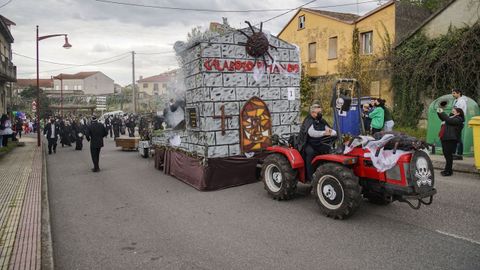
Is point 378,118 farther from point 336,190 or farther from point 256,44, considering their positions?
point 336,190

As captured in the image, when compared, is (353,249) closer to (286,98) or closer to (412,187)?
(412,187)

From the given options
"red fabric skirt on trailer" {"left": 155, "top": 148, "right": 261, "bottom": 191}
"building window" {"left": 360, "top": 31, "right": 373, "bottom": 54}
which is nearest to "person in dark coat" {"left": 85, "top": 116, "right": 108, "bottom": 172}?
"red fabric skirt on trailer" {"left": 155, "top": 148, "right": 261, "bottom": 191}

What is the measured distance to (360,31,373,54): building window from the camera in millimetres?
23562

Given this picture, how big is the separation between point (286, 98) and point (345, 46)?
1703 centimetres

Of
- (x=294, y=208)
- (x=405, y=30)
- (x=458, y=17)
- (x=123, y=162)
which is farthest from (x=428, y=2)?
(x=294, y=208)

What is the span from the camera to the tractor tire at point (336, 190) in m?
5.49

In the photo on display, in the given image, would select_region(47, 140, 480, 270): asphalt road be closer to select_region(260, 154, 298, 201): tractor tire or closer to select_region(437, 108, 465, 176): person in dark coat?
select_region(260, 154, 298, 201): tractor tire

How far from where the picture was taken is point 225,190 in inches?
325

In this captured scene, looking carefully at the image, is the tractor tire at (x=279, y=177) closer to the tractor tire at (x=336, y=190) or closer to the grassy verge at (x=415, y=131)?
the tractor tire at (x=336, y=190)

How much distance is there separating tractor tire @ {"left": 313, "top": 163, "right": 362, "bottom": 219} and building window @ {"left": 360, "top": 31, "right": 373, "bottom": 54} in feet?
64.6

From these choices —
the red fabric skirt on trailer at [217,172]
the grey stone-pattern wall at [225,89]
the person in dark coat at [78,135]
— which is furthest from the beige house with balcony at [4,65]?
the grey stone-pattern wall at [225,89]

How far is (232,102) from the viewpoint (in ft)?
28.5

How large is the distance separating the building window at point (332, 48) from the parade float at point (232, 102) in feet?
57.0

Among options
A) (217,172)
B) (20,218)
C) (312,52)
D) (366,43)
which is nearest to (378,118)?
(217,172)
